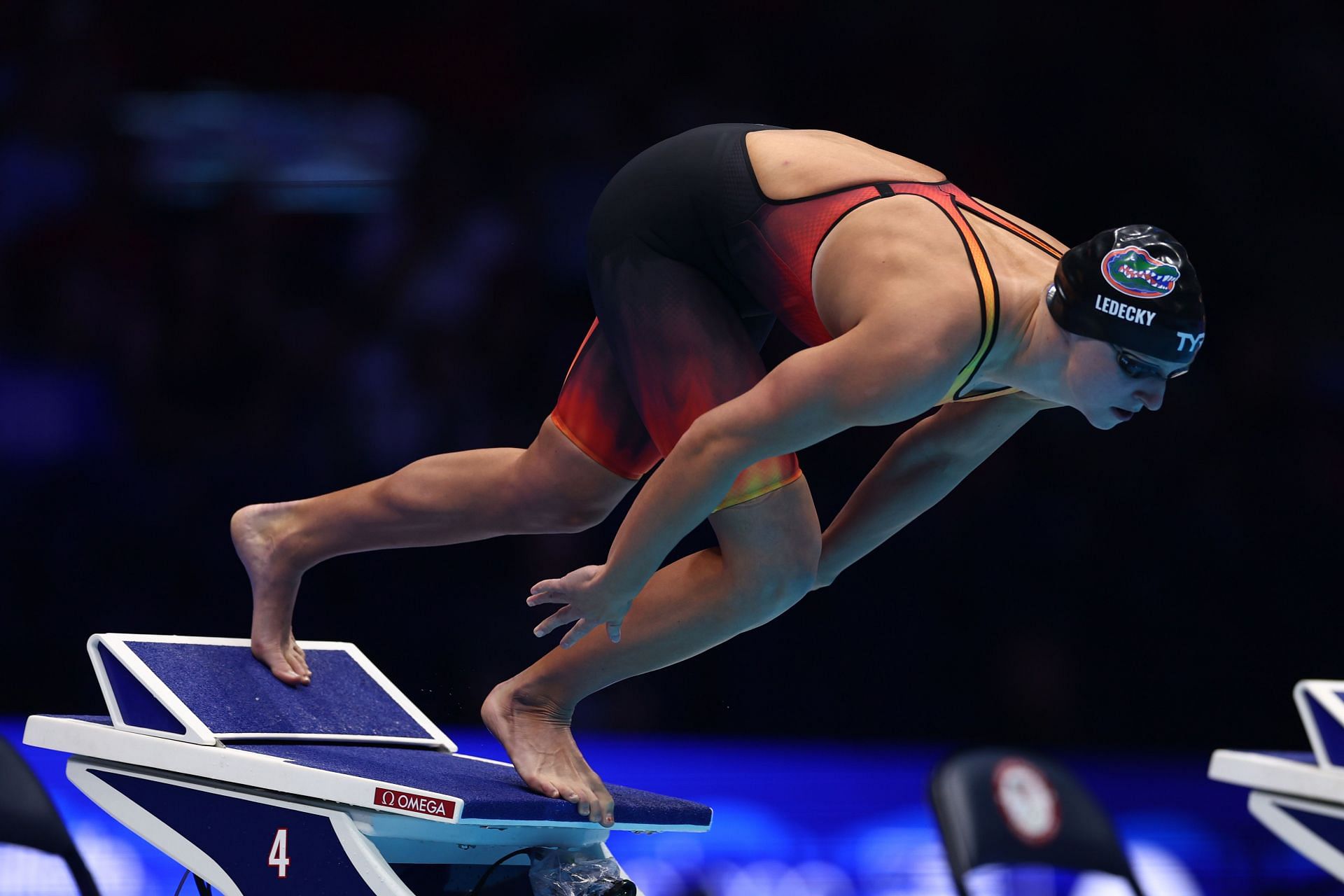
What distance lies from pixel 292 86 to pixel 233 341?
132 cm

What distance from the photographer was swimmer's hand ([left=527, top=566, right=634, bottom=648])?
2.70 meters

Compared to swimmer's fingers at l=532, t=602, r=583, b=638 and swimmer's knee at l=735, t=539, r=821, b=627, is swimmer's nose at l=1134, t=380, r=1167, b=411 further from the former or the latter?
swimmer's fingers at l=532, t=602, r=583, b=638

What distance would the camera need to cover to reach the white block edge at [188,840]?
2600 mm

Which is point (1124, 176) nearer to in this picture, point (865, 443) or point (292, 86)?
point (865, 443)

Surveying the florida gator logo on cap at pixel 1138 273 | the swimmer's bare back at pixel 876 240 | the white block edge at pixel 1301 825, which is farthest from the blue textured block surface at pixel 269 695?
the white block edge at pixel 1301 825

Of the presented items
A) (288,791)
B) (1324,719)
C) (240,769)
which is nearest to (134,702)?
(240,769)

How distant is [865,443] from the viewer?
6422 millimetres

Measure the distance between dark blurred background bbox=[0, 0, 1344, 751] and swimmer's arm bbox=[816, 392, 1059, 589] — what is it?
2.90 m

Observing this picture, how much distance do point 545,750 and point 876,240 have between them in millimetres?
1214

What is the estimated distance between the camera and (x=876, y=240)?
2.60 m

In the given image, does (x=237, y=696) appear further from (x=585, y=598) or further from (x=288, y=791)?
(x=585, y=598)

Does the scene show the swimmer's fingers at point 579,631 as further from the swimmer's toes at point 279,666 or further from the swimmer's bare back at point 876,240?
the swimmer's toes at point 279,666

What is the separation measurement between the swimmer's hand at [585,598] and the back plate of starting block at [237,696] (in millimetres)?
767

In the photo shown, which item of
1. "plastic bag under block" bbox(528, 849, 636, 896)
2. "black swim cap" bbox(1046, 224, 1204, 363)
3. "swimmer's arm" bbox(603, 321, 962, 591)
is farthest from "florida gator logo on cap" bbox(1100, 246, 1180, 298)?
"plastic bag under block" bbox(528, 849, 636, 896)
